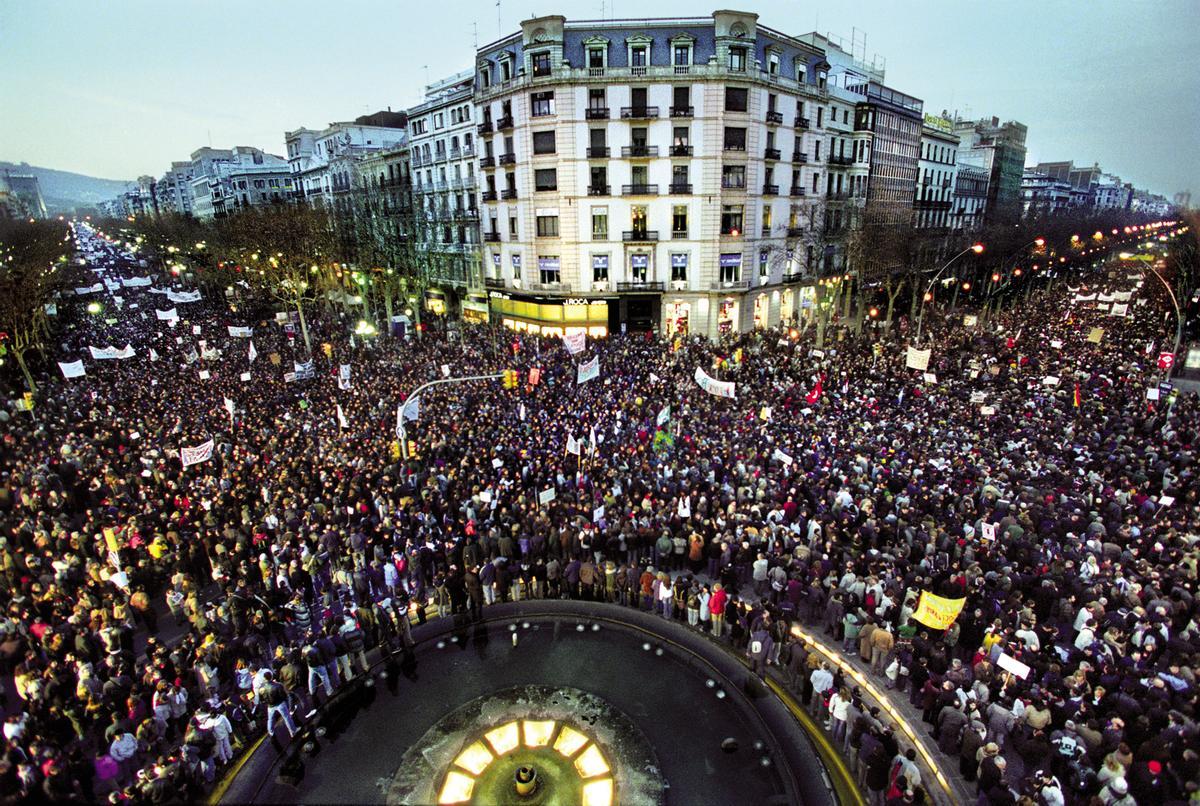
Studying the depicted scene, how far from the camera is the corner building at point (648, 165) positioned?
Answer: 3728 centimetres

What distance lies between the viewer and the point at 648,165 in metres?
39.0

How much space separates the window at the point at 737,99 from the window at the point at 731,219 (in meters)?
6.04

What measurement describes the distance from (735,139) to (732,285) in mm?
9579

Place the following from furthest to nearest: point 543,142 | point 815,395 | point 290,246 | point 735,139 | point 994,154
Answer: point 994,154 → point 290,246 → point 543,142 → point 735,139 → point 815,395

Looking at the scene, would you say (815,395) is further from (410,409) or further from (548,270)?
(548,270)

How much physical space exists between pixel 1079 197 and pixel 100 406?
194 metres

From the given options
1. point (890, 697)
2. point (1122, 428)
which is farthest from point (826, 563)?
point (1122, 428)

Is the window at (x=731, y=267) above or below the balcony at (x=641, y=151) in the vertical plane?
below

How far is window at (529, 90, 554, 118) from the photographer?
38.3 m

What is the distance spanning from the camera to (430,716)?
11.1 metres

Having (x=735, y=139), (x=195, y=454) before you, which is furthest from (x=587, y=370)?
(x=735, y=139)

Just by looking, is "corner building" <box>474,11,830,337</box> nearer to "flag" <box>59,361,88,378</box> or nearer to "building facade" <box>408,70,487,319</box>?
"building facade" <box>408,70,487,319</box>

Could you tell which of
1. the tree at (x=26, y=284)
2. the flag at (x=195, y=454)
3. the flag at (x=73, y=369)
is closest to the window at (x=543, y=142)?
the flag at (x=73, y=369)

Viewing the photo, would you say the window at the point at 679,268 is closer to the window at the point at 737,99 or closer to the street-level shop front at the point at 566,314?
the street-level shop front at the point at 566,314
